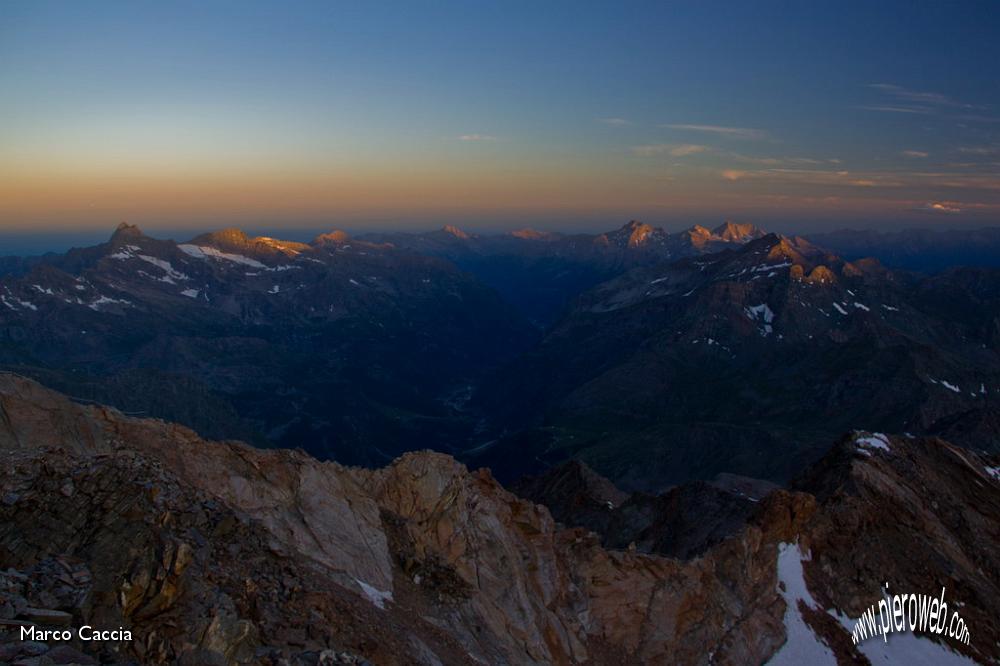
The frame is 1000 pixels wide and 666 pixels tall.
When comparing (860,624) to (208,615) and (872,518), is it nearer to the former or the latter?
(872,518)

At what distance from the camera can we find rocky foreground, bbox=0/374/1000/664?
21.7m

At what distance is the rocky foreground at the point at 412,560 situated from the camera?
2167 cm

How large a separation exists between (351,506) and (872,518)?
47.0 m

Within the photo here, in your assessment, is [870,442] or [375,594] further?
[870,442]

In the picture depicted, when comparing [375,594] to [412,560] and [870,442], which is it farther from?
[870,442]

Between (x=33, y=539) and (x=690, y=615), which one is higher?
(x=33, y=539)

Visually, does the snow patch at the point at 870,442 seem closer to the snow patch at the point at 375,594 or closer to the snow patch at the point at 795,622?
the snow patch at the point at 795,622

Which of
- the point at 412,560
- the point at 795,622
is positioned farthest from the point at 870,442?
the point at 412,560

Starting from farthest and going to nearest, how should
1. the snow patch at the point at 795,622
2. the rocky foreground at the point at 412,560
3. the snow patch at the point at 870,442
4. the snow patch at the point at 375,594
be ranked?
the snow patch at the point at 870,442, the snow patch at the point at 795,622, the snow patch at the point at 375,594, the rocky foreground at the point at 412,560

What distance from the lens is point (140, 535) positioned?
23344mm

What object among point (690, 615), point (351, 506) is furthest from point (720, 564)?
point (351, 506)

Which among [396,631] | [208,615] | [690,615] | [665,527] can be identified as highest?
[208,615]

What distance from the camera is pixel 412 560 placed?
3959 cm

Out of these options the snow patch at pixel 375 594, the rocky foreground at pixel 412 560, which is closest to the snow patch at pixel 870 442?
the rocky foreground at pixel 412 560
